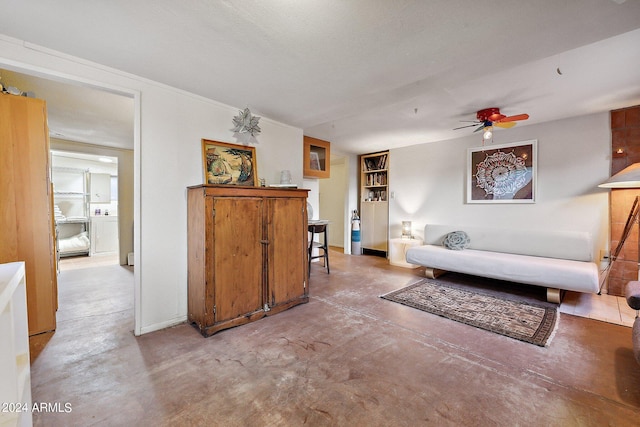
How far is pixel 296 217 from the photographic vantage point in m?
2.93

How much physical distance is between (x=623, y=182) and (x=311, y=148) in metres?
3.99

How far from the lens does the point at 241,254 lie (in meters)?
2.49

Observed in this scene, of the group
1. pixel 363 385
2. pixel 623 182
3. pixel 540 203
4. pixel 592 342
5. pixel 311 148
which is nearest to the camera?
pixel 363 385

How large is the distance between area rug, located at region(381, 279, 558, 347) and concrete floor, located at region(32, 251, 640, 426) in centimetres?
13

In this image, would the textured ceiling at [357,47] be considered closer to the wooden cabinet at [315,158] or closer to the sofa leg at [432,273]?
the wooden cabinet at [315,158]

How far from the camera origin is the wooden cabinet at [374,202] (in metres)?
5.69

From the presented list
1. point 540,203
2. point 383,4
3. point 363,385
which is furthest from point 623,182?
point 363,385

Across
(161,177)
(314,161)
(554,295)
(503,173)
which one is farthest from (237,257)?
(503,173)

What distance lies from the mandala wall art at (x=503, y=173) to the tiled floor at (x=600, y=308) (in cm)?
141

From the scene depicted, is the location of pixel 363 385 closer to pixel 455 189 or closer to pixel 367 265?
pixel 367 265

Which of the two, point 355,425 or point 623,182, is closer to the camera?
point 355,425

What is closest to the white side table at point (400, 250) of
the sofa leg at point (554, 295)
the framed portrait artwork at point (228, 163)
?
the sofa leg at point (554, 295)

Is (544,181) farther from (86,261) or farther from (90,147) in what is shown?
(86,261)

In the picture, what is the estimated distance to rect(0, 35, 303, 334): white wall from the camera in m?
2.31
